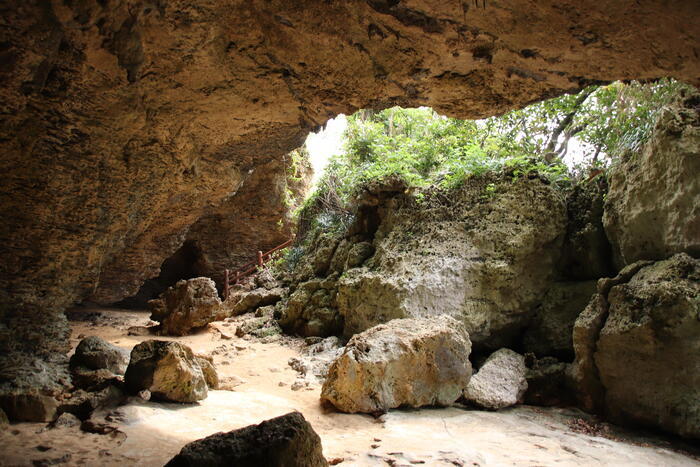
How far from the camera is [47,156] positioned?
158 inches

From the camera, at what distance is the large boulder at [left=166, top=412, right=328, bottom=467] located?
2186 mm

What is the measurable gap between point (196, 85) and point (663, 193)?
5.80 meters

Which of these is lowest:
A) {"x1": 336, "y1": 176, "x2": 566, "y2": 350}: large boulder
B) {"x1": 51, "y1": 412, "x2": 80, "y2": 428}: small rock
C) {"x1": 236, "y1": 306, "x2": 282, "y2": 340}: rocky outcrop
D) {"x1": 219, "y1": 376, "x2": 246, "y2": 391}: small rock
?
{"x1": 51, "y1": 412, "x2": 80, "y2": 428}: small rock

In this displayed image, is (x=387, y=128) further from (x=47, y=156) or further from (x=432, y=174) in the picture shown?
(x=47, y=156)

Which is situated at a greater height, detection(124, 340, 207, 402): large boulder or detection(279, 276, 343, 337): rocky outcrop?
detection(279, 276, 343, 337): rocky outcrop

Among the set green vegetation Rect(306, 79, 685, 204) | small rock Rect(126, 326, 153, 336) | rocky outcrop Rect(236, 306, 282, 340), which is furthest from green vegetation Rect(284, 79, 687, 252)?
small rock Rect(126, 326, 153, 336)

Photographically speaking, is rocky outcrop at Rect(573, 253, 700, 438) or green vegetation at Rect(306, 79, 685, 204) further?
green vegetation at Rect(306, 79, 685, 204)

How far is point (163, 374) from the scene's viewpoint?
4.54 metres

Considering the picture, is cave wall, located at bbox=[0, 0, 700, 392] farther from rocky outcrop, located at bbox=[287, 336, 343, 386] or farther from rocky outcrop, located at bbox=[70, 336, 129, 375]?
rocky outcrop, located at bbox=[287, 336, 343, 386]

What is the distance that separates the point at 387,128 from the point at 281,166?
12.2ft

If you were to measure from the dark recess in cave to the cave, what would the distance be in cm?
964

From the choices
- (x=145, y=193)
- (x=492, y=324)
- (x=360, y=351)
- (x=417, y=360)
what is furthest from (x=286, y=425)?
(x=492, y=324)

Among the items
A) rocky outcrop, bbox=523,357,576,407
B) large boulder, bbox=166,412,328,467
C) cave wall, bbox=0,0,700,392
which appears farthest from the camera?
rocky outcrop, bbox=523,357,576,407

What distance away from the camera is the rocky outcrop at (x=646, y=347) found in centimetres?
459
